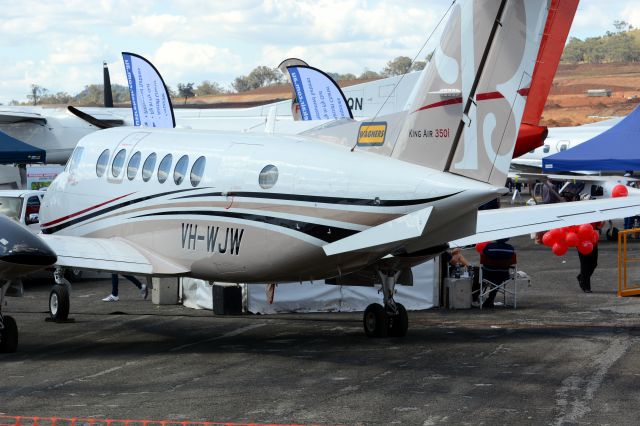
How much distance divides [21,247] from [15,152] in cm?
1346

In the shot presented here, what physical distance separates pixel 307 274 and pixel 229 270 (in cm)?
117

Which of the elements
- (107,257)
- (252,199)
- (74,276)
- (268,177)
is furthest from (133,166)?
(74,276)

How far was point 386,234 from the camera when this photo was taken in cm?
1341

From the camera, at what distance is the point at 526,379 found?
12906mm

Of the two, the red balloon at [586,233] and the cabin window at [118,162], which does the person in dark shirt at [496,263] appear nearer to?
the red balloon at [586,233]

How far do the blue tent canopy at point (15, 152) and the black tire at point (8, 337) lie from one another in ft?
39.9

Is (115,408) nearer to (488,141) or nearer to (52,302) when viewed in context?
(488,141)

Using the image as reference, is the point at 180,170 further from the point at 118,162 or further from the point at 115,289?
the point at 115,289

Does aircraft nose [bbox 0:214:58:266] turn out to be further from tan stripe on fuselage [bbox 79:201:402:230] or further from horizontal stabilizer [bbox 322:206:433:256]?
horizontal stabilizer [bbox 322:206:433:256]

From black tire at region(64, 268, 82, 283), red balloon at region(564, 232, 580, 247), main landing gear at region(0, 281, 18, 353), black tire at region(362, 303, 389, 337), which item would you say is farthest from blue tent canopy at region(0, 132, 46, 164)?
black tire at region(362, 303, 389, 337)

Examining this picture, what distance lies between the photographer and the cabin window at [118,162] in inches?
675

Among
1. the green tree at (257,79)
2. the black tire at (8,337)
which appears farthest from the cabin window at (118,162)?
the green tree at (257,79)

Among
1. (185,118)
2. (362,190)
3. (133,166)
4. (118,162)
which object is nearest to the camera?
(362,190)

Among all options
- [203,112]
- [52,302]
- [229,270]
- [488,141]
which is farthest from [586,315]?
[203,112]
